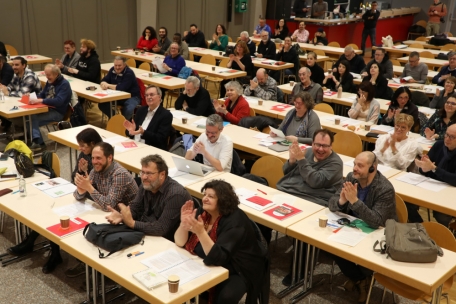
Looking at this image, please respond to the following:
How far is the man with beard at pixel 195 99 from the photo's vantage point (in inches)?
291

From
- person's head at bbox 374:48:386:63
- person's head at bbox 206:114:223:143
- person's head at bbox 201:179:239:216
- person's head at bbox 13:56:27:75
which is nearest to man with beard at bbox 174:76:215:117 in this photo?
person's head at bbox 206:114:223:143

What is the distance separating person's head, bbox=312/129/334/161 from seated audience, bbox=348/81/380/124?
8.56 ft

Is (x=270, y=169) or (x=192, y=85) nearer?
(x=270, y=169)

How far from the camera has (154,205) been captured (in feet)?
13.8

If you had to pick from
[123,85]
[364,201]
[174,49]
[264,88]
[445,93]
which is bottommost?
[364,201]

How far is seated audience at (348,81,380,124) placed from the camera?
7.25m

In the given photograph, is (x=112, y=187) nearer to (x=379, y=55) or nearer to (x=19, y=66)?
(x=19, y=66)

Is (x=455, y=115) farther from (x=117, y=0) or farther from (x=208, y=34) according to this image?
(x=208, y=34)

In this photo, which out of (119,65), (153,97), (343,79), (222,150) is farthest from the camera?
(343,79)

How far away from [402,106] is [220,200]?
4.12 meters

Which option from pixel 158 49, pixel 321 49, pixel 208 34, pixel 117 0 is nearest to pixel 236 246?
pixel 158 49

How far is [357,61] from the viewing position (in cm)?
1068

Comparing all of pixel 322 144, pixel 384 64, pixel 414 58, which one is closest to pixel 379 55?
pixel 384 64

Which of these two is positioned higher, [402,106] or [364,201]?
A: [402,106]
